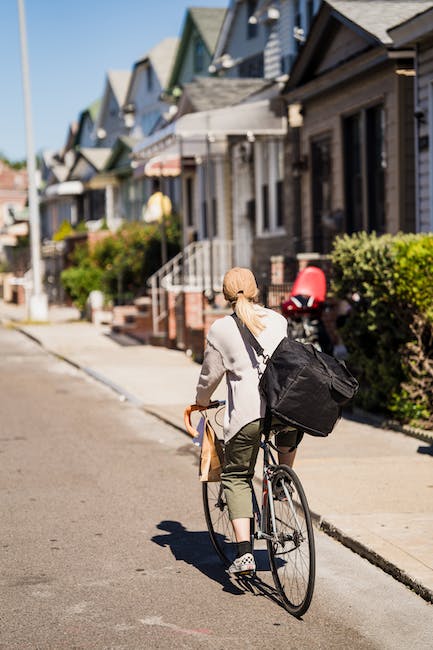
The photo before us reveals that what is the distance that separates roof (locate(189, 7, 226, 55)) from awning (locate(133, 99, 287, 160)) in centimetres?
1934

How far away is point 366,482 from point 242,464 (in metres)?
3.06

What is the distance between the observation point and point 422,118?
15891 millimetres

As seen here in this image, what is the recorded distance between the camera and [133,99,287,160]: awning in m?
20.6

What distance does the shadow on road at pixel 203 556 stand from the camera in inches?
253

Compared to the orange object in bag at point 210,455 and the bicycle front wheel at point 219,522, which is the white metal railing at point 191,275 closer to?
the bicycle front wheel at point 219,522

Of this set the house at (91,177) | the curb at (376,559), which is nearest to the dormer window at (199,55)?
the house at (91,177)

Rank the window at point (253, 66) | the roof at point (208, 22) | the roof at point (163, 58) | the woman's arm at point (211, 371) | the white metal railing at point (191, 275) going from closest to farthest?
the woman's arm at point (211, 371) → the white metal railing at point (191, 275) → the window at point (253, 66) → the roof at point (208, 22) → the roof at point (163, 58)

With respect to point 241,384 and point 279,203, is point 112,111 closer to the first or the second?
point 279,203

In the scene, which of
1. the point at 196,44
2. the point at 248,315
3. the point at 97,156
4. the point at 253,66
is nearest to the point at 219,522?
the point at 248,315

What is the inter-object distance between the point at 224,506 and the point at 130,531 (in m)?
1.31

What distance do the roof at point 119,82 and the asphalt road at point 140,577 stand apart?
4197 centimetres

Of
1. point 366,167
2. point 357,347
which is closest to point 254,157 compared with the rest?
point 366,167

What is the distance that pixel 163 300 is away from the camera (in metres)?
24.0

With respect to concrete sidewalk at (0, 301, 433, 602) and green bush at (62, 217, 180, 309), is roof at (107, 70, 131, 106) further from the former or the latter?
concrete sidewalk at (0, 301, 433, 602)
